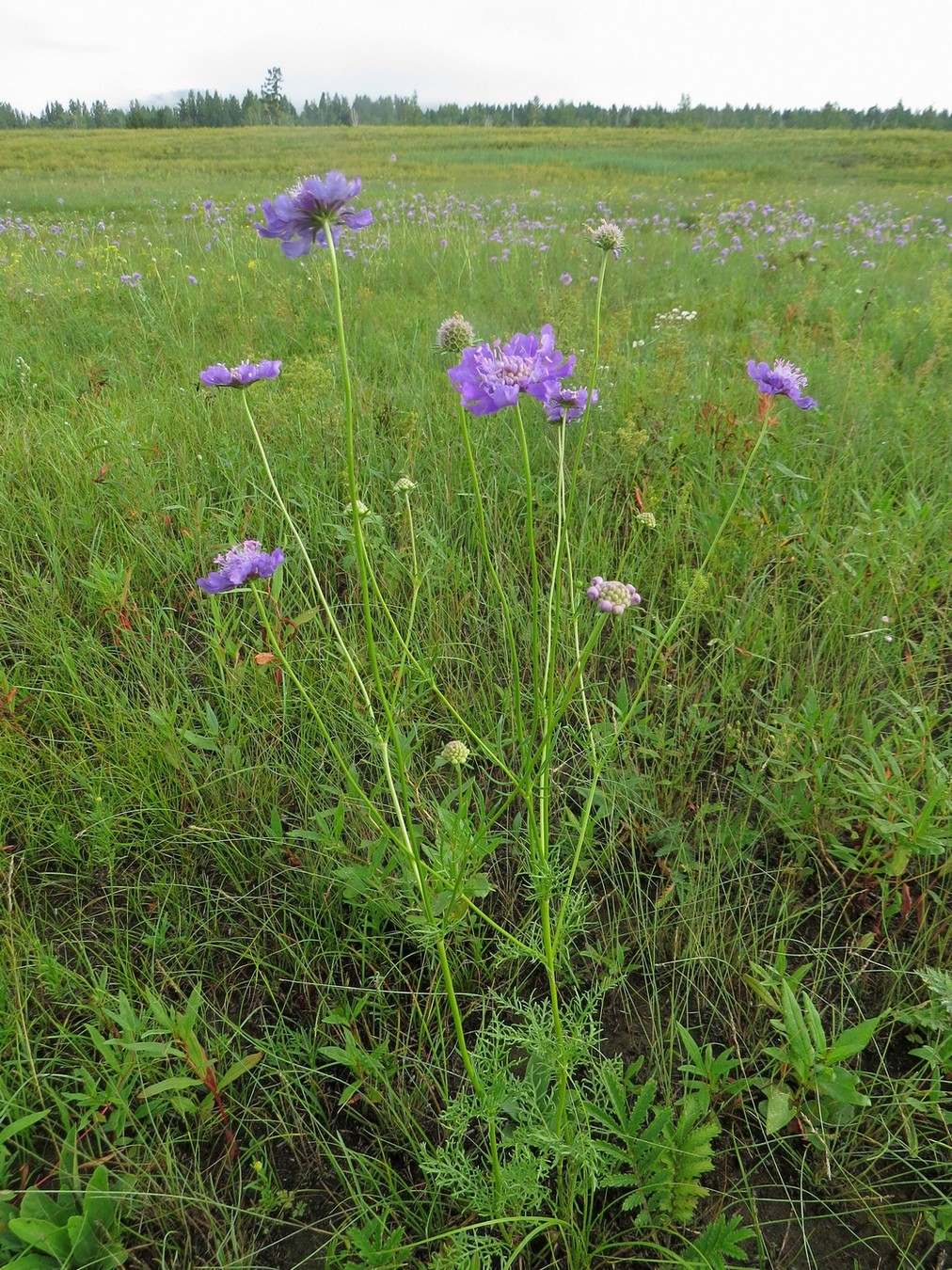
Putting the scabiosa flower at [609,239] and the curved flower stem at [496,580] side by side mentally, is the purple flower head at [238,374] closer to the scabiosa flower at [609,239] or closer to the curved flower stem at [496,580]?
the curved flower stem at [496,580]

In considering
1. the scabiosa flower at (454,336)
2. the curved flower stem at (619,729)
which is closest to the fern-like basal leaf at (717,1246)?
the curved flower stem at (619,729)

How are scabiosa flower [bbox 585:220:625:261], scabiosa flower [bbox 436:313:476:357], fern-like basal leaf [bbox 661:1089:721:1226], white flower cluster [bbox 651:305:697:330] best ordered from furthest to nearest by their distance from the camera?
white flower cluster [bbox 651:305:697:330] < scabiosa flower [bbox 585:220:625:261] < scabiosa flower [bbox 436:313:476:357] < fern-like basal leaf [bbox 661:1089:721:1226]

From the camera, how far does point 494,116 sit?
2045 inches

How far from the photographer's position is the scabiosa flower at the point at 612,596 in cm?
109

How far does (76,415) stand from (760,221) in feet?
24.7

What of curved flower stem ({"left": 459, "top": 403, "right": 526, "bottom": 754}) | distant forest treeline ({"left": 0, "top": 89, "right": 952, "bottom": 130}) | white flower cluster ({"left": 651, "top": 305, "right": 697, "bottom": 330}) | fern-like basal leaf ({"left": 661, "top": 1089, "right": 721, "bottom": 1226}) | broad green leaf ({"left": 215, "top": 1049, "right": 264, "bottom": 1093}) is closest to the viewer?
curved flower stem ({"left": 459, "top": 403, "right": 526, "bottom": 754})

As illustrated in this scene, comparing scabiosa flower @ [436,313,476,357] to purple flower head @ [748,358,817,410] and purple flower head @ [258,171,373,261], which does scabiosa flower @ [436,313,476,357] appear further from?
purple flower head @ [748,358,817,410]

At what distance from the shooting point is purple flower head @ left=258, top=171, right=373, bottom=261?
0.95 metres

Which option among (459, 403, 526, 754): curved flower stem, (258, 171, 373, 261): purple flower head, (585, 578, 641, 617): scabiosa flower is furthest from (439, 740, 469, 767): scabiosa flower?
(258, 171, 373, 261): purple flower head

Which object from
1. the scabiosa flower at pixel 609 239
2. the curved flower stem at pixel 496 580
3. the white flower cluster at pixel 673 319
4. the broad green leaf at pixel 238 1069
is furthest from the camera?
the white flower cluster at pixel 673 319

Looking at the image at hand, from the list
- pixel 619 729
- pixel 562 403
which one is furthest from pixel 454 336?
pixel 619 729

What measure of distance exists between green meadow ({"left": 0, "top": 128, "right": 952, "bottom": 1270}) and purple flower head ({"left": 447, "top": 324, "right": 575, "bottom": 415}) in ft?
0.15

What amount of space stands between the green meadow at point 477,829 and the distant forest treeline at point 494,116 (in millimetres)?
46766

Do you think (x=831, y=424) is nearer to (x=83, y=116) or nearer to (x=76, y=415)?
(x=76, y=415)
